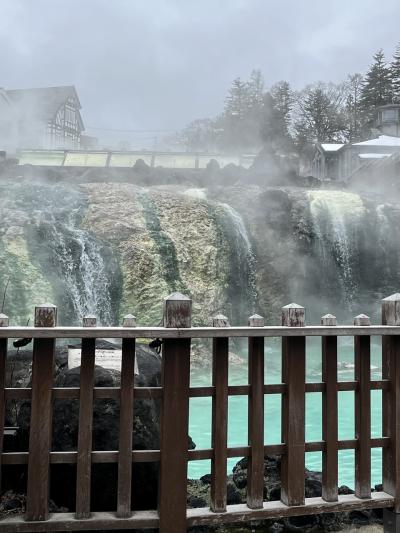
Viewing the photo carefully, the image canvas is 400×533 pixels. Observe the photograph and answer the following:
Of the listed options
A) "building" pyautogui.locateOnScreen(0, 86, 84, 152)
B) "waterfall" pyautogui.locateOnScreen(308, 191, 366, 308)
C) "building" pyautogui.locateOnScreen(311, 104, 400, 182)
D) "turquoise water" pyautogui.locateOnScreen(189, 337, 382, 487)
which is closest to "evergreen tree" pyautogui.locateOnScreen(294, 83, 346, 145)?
"building" pyautogui.locateOnScreen(311, 104, 400, 182)

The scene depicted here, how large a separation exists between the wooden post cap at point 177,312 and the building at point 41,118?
35.9 meters

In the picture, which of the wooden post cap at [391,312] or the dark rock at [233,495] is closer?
the wooden post cap at [391,312]

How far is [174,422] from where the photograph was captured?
282 cm

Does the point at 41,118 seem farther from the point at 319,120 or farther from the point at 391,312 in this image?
the point at 391,312

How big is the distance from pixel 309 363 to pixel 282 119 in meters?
39.3

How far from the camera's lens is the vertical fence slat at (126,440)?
2.77 meters

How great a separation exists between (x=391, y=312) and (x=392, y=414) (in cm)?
63

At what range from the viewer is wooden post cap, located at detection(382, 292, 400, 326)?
3.22 metres

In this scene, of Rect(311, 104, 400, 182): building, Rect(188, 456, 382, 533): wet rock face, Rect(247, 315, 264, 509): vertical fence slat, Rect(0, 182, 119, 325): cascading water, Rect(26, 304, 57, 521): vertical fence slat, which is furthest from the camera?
Rect(311, 104, 400, 182): building

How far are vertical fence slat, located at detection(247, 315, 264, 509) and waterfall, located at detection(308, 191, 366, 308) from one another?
1402 centimetres

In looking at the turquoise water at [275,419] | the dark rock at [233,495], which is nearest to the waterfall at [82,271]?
the turquoise water at [275,419]

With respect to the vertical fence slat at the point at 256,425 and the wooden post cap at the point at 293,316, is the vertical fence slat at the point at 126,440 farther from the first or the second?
the wooden post cap at the point at 293,316

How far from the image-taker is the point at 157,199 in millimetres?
15977

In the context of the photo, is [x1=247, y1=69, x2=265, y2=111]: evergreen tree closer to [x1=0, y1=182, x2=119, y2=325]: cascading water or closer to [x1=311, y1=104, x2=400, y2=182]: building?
[x1=311, y1=104, x2=400, y2=182]: building
